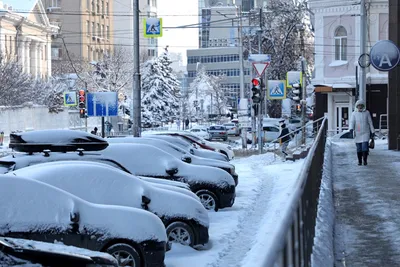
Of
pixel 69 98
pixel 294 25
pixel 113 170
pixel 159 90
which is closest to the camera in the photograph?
pixel 113 170

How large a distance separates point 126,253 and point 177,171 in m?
5.32

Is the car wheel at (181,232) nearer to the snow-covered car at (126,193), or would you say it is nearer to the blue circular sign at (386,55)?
the snow-covered car at (126,193)

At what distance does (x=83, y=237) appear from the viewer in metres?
8.78

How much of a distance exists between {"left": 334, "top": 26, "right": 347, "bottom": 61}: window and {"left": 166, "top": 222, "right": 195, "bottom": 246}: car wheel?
121 ft

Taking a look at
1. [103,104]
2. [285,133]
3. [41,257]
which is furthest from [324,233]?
[285,133]

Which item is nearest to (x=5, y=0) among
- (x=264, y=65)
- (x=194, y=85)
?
(x=264, y=65)

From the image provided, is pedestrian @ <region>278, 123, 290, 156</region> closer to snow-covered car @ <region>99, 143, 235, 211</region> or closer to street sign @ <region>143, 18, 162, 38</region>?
street sign @ <region>143, 18, 162, 38</region>

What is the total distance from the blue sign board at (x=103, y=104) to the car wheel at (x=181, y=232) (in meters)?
17.2

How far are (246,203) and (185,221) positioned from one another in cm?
567

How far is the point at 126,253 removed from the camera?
9.02 metres

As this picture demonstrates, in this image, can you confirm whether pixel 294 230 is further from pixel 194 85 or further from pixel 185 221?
pixel 194 85

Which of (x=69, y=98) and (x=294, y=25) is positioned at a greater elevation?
(x=294, y=25)

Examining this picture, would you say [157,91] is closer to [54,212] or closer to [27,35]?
[27,35]

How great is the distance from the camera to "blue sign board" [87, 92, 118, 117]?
27828mm
